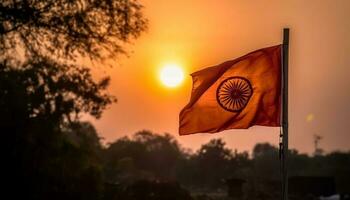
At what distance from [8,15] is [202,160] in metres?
101

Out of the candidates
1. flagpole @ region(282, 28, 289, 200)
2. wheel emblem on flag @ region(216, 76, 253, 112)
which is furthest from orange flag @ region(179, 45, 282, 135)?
flagpole @ region(282, 28, 289, 200)

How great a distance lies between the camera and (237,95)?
34.8 ft

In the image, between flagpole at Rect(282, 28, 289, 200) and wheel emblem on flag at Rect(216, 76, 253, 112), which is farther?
wheel emblem on flag at Rect(216, 76, 253, 112)

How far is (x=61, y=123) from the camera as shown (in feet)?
92.7

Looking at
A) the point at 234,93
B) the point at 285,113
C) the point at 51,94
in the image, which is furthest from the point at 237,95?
the point at 51,94

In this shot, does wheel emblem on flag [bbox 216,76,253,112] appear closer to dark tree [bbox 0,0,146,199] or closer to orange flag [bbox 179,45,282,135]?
orange flag [bbox 179,45,282,135]

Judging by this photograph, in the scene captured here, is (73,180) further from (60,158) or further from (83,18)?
(83,18)

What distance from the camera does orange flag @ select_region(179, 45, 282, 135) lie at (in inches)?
416

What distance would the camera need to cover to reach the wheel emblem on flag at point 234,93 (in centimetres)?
1058

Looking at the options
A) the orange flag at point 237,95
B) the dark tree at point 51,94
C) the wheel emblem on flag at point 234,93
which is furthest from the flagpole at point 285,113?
the dark tree at point 51,94

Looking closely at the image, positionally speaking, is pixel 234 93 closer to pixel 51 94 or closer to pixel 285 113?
pixel 285 113

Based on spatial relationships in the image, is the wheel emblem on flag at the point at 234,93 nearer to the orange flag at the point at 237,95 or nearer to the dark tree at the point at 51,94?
the orange flag at the point at 237,95

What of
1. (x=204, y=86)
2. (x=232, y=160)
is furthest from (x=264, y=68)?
(x=232, y=160)

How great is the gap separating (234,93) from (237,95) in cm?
6
